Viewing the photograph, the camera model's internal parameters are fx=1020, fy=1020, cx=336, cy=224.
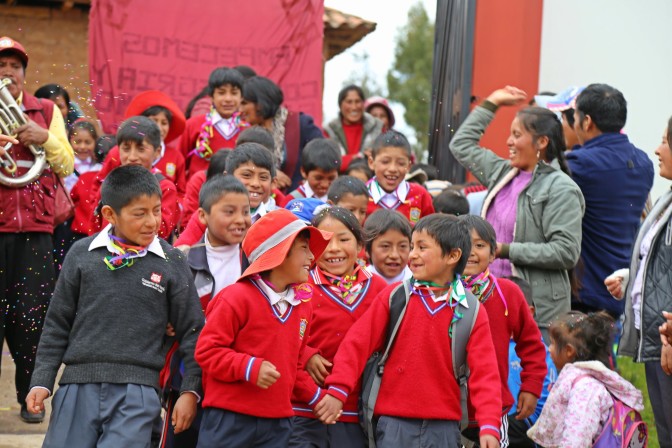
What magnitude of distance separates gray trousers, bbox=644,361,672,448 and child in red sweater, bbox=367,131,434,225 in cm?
203

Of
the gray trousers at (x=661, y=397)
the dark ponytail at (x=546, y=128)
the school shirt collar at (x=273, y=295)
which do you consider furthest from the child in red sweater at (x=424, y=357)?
the dark ponytail at (x=546, y=128)

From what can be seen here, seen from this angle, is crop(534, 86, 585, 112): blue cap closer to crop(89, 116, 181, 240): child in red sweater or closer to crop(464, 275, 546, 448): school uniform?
crop(464, 275, 546, 448): school uniform

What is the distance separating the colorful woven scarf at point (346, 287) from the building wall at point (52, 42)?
8.61 metres

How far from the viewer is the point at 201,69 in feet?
33.9

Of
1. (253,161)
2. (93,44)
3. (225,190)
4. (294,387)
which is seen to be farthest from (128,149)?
(93,44)

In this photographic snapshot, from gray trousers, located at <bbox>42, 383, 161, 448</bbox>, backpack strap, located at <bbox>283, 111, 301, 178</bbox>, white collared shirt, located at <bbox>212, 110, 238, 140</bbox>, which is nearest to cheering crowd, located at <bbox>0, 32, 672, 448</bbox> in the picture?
gray trousers, located at <bbox>42, 383, 161, 448</bbox>

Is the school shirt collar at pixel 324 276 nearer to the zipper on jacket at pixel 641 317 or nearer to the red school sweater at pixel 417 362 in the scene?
the red school sweater at pixel 417 362

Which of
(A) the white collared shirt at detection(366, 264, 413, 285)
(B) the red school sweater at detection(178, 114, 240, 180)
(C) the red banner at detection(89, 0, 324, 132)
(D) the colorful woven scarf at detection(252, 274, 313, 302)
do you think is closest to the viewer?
(D) the colorful woven scarf at detection(252, 274, 313, 302)

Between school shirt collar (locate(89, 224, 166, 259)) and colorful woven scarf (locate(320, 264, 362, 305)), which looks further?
colorful woven scarf (locate(320, 264, 362, 305))

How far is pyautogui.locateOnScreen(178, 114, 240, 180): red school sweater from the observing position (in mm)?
7453

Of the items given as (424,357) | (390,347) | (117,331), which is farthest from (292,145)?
(117,331)

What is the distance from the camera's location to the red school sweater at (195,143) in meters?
7.45

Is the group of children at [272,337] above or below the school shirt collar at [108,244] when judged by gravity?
below

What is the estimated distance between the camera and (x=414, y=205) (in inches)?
264
